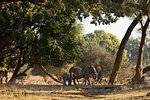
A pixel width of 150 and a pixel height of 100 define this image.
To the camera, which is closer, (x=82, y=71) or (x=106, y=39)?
(x=82, y=71)

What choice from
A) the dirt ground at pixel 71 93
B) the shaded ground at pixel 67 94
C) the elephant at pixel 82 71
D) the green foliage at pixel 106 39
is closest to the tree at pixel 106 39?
the green foliage at pixel 106 39

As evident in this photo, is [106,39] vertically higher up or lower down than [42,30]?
higher up

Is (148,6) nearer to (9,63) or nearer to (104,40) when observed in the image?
(9,63)

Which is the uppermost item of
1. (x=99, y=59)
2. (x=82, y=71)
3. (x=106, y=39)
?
(x=106, y=39)

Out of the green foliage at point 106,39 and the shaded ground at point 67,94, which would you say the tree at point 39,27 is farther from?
the green foliage at point 106,39

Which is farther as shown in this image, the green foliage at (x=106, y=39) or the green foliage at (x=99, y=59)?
the green foliage at (x=106, y=39)

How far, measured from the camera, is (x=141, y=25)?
2214cm

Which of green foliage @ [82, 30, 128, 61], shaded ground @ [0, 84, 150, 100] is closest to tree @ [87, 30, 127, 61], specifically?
green foliage @ [82, 30, 128, 61]

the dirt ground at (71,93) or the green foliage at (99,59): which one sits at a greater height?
the green foliage at (99,59)

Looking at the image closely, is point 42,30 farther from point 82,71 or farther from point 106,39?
point 106,39

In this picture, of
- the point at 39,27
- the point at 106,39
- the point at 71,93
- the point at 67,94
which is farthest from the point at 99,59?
the point at 106,39

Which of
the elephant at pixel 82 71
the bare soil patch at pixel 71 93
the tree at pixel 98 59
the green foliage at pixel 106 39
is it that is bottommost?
the bare soil patch at pixel 71 93

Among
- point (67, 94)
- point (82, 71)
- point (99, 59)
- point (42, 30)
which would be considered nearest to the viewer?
point (67, 94)

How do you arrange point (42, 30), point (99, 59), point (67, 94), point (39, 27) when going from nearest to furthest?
1. point (67, 94)
2. point (42, 30)
3. point (39, 27)
4. point (99, 59)
